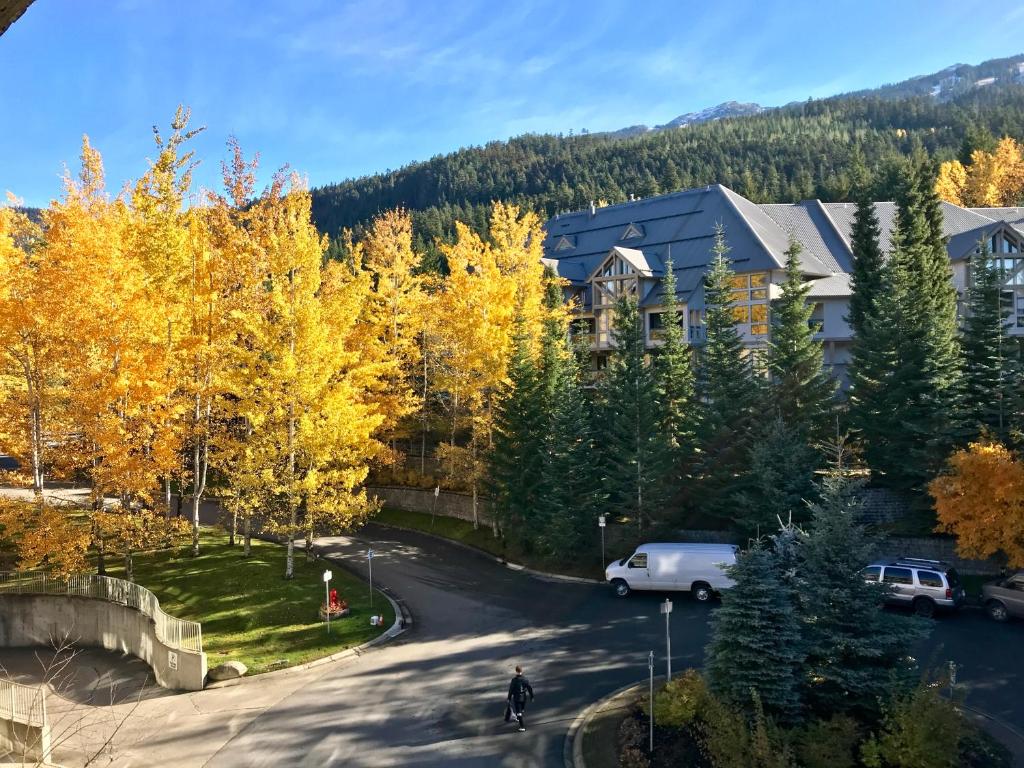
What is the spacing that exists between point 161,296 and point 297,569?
11670 millimetres

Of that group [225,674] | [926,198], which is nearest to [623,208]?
[926,198]

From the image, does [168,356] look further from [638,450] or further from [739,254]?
[739,254]

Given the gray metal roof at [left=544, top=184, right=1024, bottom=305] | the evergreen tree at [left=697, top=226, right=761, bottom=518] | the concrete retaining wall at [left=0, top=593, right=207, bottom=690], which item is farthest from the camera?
the gray metal roof at [left=544, top=184, right=1024, bottom=305]

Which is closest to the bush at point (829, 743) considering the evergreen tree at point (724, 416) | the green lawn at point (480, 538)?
the evergreen tree at point (724, 416)

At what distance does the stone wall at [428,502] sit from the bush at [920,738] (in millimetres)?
23400

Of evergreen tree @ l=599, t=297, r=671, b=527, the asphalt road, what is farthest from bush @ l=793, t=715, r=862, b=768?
evergreen tree @ l=599, t=297, r=671, b=527

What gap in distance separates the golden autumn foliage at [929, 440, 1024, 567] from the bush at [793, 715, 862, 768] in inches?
423

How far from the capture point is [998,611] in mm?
20953

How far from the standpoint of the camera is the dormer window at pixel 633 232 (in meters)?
57.3

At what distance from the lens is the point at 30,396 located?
2484 cm

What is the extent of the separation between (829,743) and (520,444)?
1948cm

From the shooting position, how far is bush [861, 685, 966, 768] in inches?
476

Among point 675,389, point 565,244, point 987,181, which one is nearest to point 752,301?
point 675,389

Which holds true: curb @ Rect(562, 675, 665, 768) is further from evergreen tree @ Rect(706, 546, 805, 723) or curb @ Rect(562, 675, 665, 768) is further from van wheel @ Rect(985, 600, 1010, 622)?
van wheel @ Rect(985, 600, 1010, 622)
